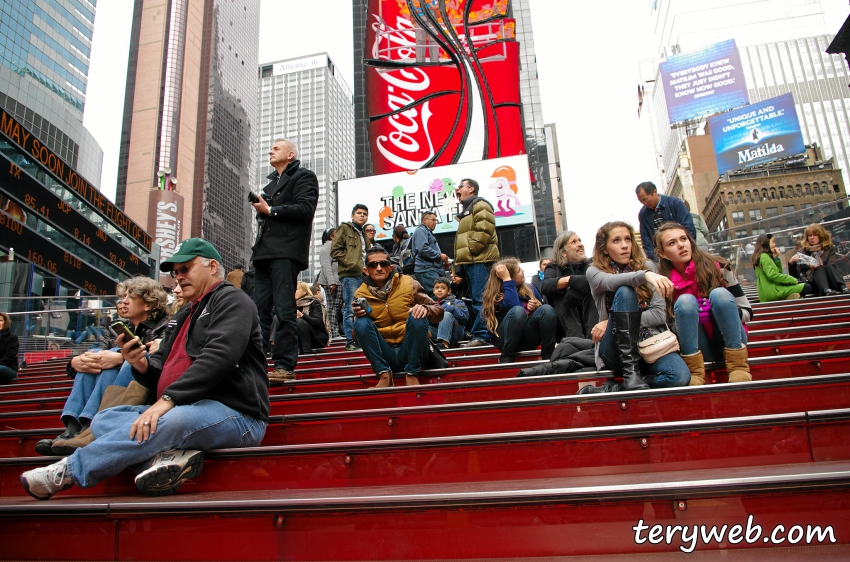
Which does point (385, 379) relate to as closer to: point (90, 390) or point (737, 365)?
point (90, 390)

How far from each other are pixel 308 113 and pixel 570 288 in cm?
14906

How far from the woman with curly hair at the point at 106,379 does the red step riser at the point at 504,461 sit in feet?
1.43

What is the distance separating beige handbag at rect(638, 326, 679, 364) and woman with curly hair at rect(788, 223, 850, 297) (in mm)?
5345

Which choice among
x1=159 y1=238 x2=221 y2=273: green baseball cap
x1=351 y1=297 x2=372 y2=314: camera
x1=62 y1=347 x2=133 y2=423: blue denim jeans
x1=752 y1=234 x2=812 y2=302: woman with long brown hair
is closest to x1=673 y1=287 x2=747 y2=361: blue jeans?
x1=351 y1=297 x2=372 y2=314: camera

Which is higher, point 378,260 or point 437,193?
point 437,193

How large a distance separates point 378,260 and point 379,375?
0.90 m

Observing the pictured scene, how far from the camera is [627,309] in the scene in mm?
3043

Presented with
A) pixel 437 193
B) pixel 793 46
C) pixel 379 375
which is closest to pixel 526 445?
pixel 379 375

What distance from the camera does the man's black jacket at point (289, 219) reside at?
4055 mm

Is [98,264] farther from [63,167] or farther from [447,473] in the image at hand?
[447,473]

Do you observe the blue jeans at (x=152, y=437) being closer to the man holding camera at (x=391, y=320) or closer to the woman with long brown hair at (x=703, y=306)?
the man holding camera at (x=391, y=320)

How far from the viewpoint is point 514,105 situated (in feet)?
65.3

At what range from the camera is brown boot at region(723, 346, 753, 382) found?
2.79m

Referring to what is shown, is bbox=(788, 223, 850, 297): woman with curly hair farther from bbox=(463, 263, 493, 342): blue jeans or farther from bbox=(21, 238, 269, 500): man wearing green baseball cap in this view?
bbox=(21, 238, 269, 500): man wearing green baseball cap
